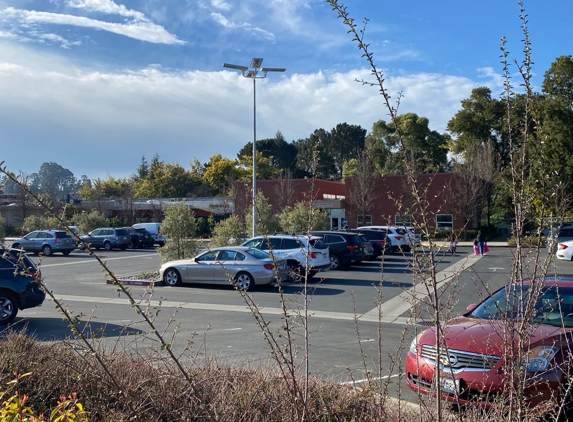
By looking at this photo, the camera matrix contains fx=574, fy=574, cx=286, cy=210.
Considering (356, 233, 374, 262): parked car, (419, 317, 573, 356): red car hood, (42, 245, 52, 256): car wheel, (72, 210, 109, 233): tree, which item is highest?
(72, 210, 109, 233): tree

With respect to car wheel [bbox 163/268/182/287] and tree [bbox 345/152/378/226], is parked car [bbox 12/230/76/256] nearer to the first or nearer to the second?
car wheel [bbox 163/268/182/287]

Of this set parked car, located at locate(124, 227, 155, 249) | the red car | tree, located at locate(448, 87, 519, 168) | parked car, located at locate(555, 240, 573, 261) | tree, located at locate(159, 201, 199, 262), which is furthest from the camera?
tree, located at locate(448, 87, 519, 168)

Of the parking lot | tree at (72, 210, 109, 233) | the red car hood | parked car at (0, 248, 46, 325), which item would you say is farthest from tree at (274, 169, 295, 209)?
the red car hood

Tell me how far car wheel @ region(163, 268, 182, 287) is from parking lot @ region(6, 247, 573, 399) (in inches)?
10.8

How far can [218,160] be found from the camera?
76.5m

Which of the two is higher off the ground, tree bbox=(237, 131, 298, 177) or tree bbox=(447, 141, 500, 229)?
tree bbox=(237, 131, 298, 177)

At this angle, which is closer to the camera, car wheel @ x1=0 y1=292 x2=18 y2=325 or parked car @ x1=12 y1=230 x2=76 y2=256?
car wheel @ x1=0 y1=292 x2=18 y2=325

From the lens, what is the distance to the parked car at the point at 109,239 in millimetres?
40719

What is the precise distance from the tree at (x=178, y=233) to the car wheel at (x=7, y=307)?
1092cm

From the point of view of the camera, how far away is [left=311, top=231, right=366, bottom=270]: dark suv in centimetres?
2420

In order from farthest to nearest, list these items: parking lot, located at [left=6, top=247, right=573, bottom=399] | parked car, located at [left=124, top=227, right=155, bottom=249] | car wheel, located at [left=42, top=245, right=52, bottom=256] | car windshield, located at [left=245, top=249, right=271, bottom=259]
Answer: parked car, located at [left=124, top=227, right=155, bottom=249]
car wheel, located at [left=42, top=245, right=52, bottom=256]
car windshield, located at [left=245, top=249, right=271, bottom=259]
parking lot, located at [left=6, top=247, right=573, bottom=399]

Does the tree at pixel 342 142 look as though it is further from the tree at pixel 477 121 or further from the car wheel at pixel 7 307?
the car wheel at pixel 7 307

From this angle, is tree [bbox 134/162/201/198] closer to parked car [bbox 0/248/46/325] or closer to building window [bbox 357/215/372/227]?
building window [bbox 357/215/372/227]

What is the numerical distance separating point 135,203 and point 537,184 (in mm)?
57654
